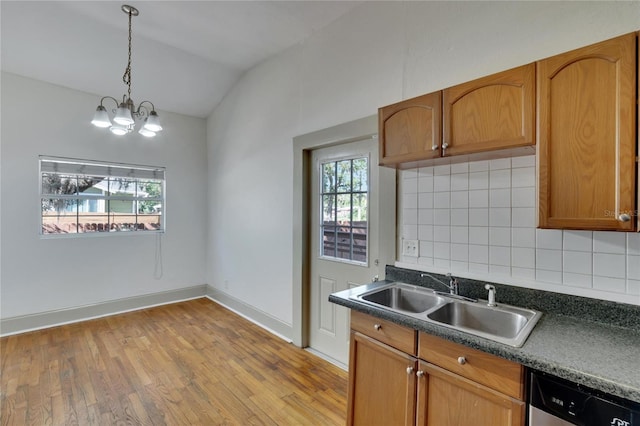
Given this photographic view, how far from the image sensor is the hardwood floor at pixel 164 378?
204 cm

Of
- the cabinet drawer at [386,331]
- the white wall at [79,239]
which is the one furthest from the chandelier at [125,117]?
the cabinet drawer at [386,331]

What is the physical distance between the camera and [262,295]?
358 centimetres

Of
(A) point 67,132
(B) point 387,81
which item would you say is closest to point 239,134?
(A) point 67,132

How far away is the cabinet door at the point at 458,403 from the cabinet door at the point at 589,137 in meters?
0.76

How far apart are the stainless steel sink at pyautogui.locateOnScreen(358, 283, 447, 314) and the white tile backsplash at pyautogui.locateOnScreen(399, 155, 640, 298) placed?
22 cm

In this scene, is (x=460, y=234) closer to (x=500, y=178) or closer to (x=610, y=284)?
(x=500, y=178)

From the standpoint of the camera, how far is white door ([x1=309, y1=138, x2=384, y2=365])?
2502 mm

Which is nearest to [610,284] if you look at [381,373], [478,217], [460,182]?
[478,217]

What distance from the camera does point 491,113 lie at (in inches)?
57.4

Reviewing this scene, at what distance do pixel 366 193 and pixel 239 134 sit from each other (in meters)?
2.25

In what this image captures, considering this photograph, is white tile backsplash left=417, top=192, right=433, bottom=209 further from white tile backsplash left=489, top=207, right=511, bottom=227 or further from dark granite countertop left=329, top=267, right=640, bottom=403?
dark granite countertop left=329, top=267, right=640, bottom=403

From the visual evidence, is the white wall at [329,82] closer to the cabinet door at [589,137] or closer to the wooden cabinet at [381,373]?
the cabinet door at [589,137]

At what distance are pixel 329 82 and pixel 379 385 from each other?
2437 mm

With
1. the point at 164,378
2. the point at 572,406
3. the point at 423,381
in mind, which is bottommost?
the point at 164,378
